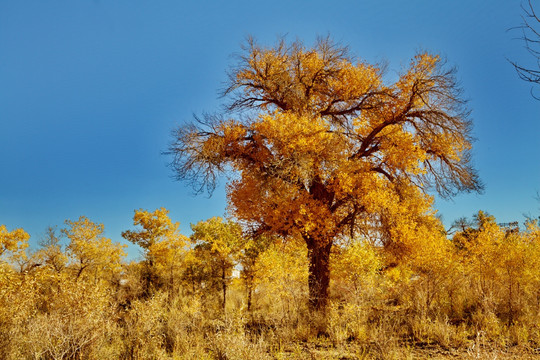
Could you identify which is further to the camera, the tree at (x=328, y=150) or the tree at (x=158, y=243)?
the tree at (x=158, y=243)

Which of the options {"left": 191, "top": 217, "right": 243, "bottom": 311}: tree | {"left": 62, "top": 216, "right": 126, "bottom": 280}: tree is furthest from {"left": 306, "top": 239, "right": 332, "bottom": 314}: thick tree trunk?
{"left": 62, "top": 216, "right": 126, "bottom": 280}: tree

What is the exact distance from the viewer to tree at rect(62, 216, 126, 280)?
19.5m

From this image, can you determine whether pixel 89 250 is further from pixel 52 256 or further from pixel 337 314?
pixel 337 314

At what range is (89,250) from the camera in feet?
64.3

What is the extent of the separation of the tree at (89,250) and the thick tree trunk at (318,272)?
14.0 meters

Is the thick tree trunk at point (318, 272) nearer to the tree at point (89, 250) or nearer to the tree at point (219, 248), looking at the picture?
the tree at point (219, 248)

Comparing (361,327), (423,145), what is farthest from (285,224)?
(423,145)

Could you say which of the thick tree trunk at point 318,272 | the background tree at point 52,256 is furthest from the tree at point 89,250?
the thick tree trunk at point 318,272

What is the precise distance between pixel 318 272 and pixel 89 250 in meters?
14.7

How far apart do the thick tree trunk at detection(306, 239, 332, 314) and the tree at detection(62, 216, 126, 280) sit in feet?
45.8

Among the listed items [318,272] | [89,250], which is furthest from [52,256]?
[318,272]

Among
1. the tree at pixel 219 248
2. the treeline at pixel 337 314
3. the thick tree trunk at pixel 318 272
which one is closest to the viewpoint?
the treeline at pixel 337 314

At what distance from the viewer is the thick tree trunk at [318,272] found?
1166 cm

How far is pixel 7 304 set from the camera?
8.16 m
